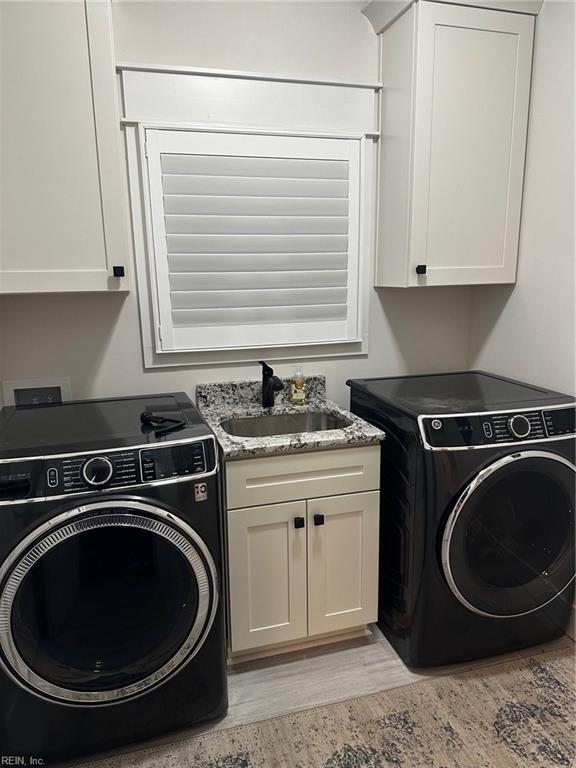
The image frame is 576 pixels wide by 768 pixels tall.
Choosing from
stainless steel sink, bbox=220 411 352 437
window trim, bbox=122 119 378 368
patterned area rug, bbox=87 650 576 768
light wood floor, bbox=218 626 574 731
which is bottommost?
patterned area rug, bbox=87 650 576 768

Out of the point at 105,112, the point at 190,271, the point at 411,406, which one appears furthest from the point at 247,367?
the point at 105,112

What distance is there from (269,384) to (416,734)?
4.39 feet

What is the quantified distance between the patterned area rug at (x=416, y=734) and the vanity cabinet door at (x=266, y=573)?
288 mm

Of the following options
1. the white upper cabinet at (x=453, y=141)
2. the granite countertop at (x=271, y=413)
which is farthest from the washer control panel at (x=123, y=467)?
the white upper cabinet at (x=453, y=141)

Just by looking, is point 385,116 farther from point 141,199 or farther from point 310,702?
point 310,702

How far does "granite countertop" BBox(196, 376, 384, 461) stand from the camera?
178 centimetres

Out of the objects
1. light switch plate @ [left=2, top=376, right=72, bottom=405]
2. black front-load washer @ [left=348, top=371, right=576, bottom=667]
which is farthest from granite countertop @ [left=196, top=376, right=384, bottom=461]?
light switch plate @ [left=2, top=376, right=72, bottom=405]

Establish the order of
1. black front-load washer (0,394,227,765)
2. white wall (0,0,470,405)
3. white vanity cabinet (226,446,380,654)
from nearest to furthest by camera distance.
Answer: black front-load washer (0,394,227,765) < white vanity cabinet (226,446,380,654) < white wall (0,0,470,405)

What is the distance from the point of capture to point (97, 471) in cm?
143

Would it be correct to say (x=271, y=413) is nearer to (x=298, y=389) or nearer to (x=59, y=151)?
(x=298, y=389)

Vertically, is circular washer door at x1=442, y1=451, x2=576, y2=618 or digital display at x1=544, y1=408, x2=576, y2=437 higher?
digital display at x1=544, y1=408, x2=576, y2=437

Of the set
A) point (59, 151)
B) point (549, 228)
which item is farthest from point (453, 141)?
point (59, 151)

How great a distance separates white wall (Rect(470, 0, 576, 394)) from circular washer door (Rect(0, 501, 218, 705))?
159 cm

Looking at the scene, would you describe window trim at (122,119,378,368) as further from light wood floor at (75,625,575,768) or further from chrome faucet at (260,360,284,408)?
light wood floor at (75,625,575,768)
